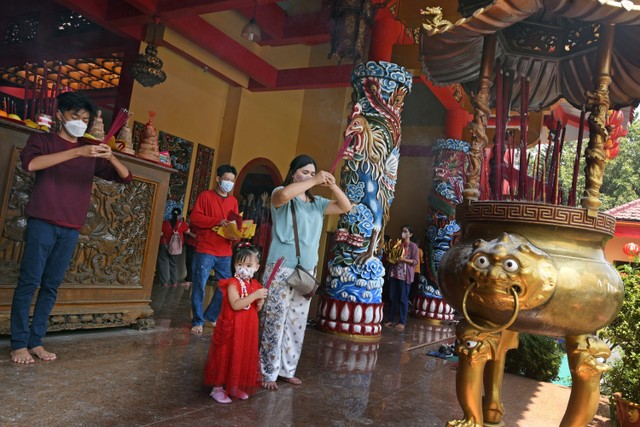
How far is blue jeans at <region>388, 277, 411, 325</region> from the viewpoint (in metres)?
6.73

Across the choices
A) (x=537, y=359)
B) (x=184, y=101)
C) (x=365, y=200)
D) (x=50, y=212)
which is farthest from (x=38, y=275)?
(x=184, y=101)

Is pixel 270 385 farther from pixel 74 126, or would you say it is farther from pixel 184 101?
pixel 184 101

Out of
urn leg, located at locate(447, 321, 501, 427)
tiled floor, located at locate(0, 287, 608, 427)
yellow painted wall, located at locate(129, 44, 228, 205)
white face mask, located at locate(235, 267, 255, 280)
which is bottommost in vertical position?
tiled floor, located at locate(0, 287, 608, 427)

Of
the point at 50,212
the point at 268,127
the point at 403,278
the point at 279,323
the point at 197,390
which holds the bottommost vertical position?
the point at 197,390

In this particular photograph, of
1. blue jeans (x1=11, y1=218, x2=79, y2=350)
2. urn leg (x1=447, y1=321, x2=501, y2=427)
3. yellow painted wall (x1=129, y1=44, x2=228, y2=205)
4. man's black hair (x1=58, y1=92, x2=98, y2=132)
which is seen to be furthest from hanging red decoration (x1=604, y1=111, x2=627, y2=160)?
yellow painted wall (x1=129, y1=44, x2=228, y2=205)

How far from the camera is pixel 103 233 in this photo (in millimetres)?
3795

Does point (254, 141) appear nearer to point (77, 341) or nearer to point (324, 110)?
point (324, 110)

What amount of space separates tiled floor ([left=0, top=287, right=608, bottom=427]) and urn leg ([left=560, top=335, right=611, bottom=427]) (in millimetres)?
954

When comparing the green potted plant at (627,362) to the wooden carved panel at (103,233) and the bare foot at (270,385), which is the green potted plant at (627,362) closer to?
the bare foot at (270,385)

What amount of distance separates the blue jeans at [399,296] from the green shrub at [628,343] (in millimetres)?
3465

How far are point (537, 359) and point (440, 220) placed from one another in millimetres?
3758

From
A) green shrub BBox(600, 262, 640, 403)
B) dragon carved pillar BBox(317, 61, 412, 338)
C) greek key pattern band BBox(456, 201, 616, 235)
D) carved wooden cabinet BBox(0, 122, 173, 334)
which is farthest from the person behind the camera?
dragon carved pillar BBox(317, 61, 412, 338)

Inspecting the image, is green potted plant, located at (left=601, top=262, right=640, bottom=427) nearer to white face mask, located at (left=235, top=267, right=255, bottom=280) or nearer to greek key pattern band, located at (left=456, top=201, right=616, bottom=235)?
greek key pattern band, located at (left=456, top=201, right=616, bottom=235)

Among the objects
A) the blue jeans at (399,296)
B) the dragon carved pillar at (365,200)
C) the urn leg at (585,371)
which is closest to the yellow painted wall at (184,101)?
the dragon carved pillar at (365,200)
